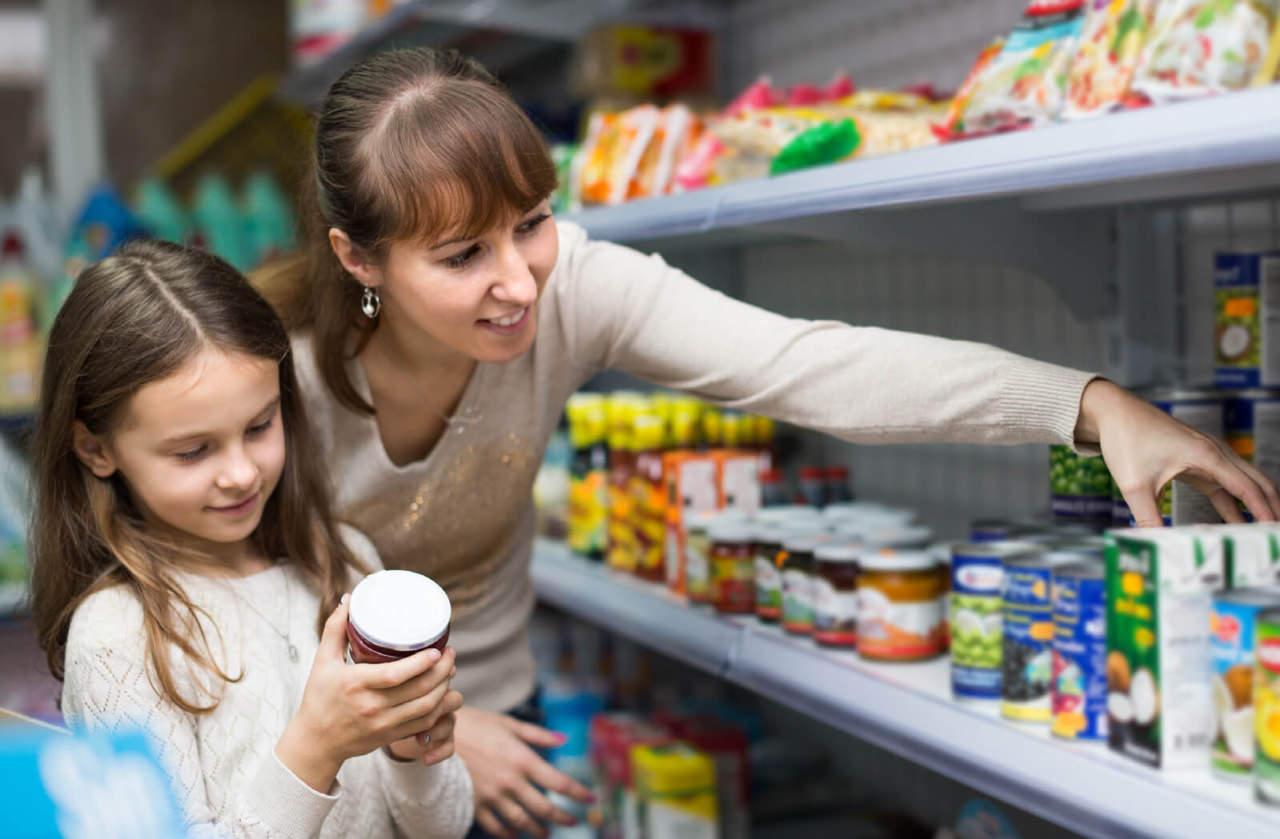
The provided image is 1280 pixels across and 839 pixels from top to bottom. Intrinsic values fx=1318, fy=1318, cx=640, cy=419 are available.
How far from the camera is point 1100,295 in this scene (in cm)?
186

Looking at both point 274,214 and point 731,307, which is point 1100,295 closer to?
point 731,307

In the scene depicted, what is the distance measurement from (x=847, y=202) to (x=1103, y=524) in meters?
0.48

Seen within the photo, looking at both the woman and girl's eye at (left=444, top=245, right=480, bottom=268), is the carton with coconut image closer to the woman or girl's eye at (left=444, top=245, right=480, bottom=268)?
the woman

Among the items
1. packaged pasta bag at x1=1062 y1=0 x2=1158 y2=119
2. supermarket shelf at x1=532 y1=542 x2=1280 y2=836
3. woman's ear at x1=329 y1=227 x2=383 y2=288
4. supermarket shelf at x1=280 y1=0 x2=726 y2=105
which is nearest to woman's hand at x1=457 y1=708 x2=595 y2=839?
supermarket shelf at x1=532 y1=542 x2=1280 y2=836

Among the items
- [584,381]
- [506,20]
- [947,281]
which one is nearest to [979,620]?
[584,381]

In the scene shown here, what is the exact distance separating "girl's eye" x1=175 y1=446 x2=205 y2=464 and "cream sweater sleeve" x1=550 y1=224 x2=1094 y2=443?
18.0 inches

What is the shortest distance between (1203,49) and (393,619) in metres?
0.86

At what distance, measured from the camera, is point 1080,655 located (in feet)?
3.93

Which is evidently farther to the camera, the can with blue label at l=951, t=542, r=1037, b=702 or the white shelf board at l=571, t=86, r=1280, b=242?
the can with blue label at l=951, t=542, r=1037, b=702

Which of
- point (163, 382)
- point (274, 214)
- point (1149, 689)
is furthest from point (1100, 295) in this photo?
point (274, 214)

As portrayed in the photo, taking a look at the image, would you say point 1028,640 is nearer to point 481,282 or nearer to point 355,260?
point 481,282

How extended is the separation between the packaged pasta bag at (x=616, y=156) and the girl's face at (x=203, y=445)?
845 mm

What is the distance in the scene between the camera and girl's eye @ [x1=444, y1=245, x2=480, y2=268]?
4.34ft

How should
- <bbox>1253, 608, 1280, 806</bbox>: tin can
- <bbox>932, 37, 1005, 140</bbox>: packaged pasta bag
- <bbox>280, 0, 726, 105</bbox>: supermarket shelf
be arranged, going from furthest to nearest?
<bbox>280, 0, 726, 105</bbox>: supermarket shelf
<bbox>932, 37, 1005, 140</bbox>: packaged pasta bag
<bbox>1253, 608, 1280, 806</bbox>: tin can
